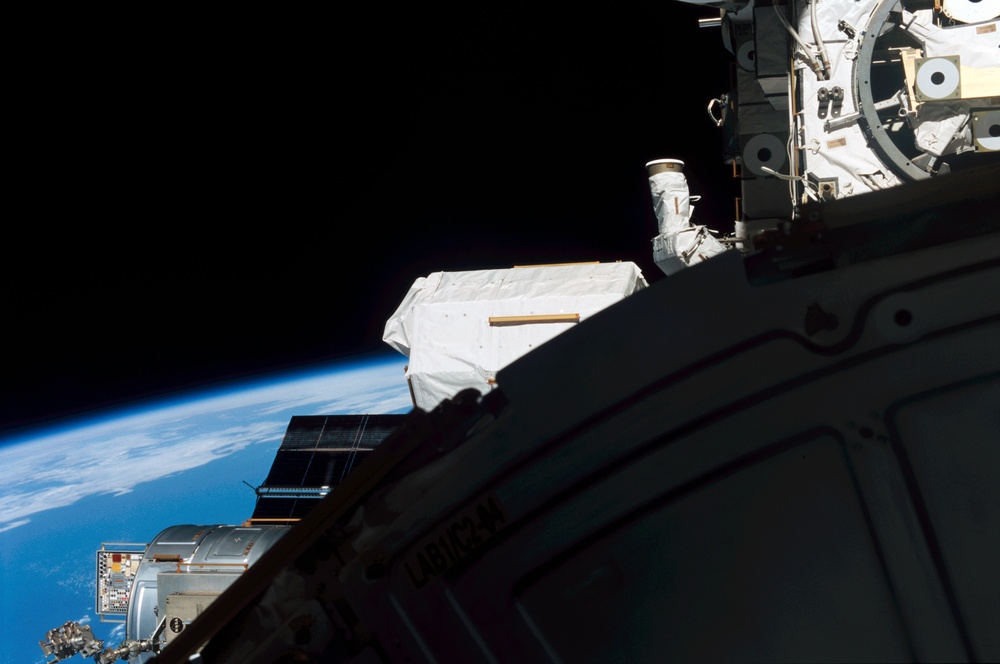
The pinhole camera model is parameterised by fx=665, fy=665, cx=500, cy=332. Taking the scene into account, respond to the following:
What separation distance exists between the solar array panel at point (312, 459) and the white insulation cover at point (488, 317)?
1.17m

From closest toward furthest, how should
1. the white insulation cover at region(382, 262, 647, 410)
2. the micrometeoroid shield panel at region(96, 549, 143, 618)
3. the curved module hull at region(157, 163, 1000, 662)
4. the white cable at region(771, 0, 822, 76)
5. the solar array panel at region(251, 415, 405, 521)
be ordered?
the curved module hull at region(157, 163, 1000, 662) < the white cable at region(771, 0, 822, 76) < the white insulation cover at region(382, 262, 647, 410) < the micrometeoroid shield panel at region(96, 549, 143, 618) < the solar array panel at region(251, 415, 405, 521)

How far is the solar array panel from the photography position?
6855mm

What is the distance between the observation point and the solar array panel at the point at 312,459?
6.86m

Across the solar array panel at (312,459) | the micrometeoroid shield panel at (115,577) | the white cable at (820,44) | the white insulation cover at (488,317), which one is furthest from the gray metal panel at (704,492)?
the micrometeoroid shield panel at (115,577)

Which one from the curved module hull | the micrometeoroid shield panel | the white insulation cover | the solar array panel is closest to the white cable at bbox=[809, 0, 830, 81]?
the white insulation cover

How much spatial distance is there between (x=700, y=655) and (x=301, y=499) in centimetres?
624

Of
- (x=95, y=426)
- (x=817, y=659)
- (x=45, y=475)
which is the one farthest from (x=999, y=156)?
(x=45, y=475)

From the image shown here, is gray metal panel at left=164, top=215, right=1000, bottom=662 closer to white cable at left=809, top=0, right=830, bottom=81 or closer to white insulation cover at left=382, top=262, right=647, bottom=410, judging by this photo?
white insulation cover at left=382, top=262, right=647, bottom=410

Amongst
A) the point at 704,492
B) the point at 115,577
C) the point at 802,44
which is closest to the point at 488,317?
the point at 802,44

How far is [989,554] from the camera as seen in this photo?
1.17 meters

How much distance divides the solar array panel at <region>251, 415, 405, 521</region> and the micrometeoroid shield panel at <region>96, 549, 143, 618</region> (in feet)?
3.58

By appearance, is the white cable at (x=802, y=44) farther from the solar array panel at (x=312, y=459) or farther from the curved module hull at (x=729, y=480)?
the solar array panel at (x=312, y=459)

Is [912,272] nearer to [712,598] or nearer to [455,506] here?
[712,598]

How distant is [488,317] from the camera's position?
18.1ft
